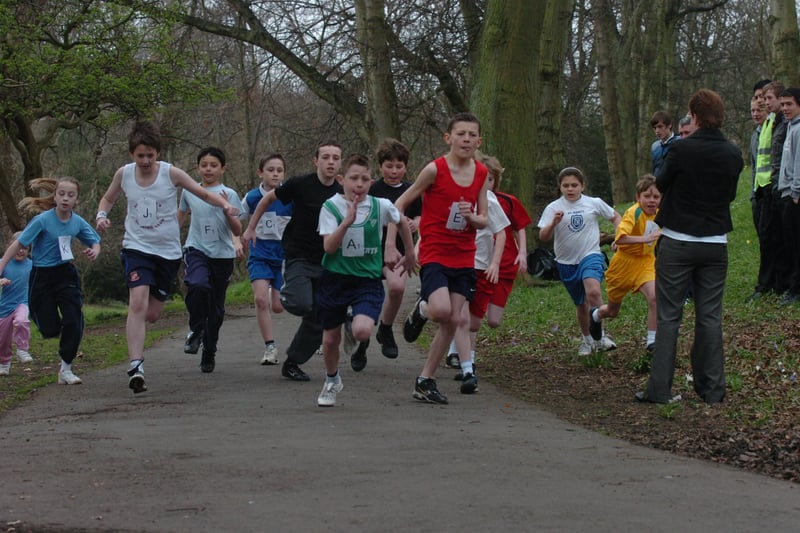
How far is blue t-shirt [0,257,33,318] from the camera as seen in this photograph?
12773 mm

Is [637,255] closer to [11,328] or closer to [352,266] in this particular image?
[352,266]

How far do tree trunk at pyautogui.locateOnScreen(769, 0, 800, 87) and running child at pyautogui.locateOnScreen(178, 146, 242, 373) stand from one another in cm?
948

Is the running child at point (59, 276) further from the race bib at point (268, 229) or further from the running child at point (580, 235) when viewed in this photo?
the running child at point (580, 235)

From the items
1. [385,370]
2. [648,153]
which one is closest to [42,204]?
[385,370]

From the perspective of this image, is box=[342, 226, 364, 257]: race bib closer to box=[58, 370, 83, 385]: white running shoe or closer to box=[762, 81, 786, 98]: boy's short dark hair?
box=[58, 370, 83, 385]: white running shoe

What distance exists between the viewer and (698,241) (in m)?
8.37

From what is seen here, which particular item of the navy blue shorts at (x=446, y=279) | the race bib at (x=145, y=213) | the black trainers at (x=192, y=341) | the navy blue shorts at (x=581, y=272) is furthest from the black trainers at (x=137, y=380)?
the navy blue shorts at (x=581, y=272)

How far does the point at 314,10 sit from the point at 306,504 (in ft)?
67.8

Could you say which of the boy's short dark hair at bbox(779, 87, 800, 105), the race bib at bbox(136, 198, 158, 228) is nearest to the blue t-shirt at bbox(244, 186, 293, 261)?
the race bib at bbox(136, 198, 158, 228)

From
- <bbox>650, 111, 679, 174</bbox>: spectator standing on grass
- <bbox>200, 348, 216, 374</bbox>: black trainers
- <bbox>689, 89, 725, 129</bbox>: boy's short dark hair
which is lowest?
<bbox>200, 348, 216, 374</bbox>: black trainers

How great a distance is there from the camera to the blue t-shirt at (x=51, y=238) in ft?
33.6

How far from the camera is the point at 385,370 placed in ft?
34.9

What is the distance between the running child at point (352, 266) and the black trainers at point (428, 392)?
21.7 inches

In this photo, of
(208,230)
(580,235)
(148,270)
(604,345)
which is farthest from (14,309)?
(604,345)
